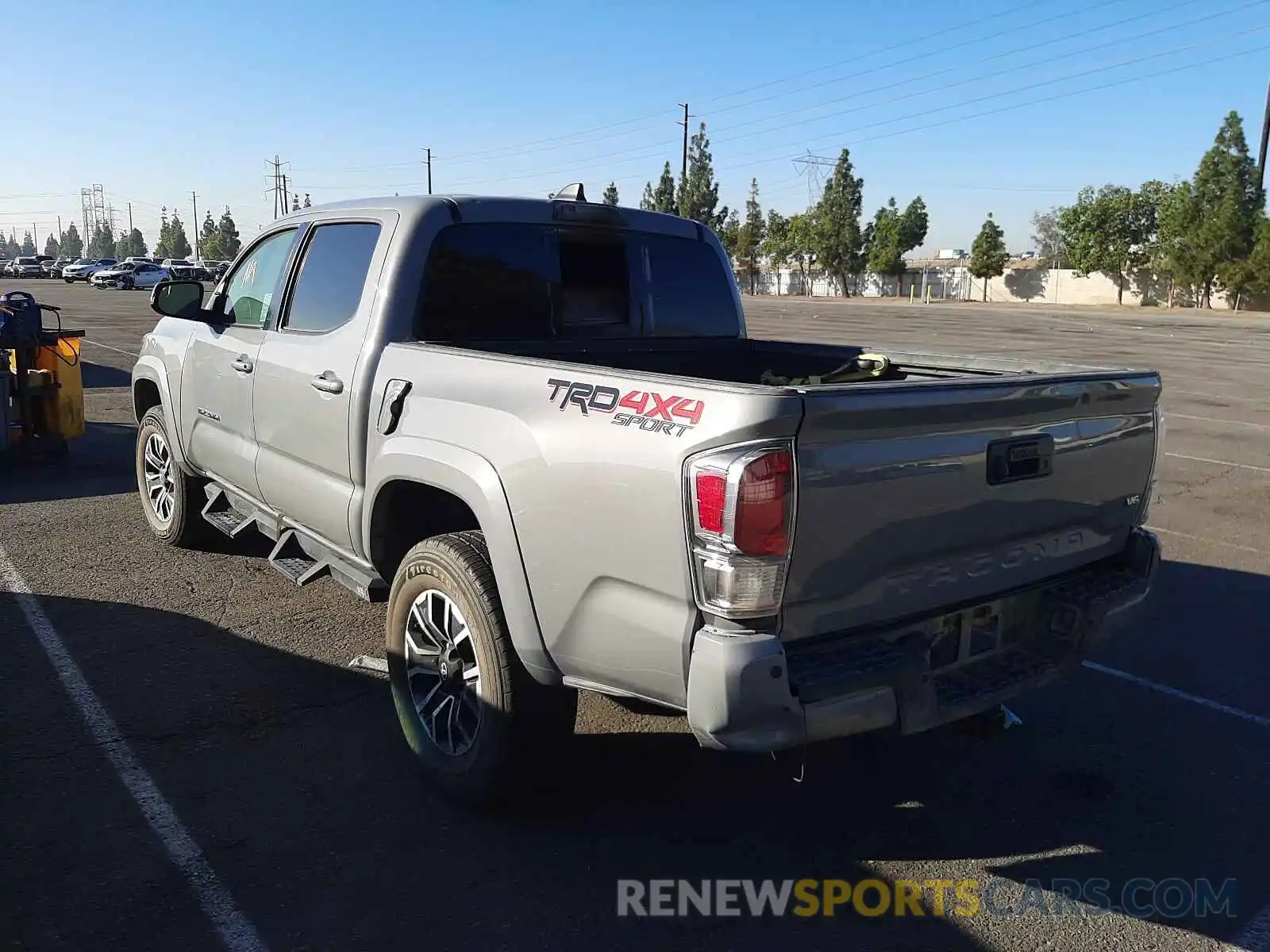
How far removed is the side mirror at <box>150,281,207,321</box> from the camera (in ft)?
18.2

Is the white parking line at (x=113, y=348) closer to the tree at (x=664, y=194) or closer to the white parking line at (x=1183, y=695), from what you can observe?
the white parking line at (x=1183, y=695)

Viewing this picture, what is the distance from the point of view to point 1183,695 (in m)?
4.65

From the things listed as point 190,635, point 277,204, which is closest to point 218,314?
point 190,635

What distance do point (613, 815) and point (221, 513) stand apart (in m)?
3.46

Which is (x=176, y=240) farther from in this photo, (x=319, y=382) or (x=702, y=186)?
(x=319, y=382)

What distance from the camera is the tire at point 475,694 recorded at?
3.31 meters

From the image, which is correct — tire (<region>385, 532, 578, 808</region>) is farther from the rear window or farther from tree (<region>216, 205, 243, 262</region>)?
tree (<region>216, 205, 243, 262</region>)

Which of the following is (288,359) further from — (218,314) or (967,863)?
(967,863)

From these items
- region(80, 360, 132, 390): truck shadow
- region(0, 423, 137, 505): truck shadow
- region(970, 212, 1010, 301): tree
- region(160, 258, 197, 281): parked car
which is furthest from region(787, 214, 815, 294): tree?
region(0, 423, 137, 505): truck shadow

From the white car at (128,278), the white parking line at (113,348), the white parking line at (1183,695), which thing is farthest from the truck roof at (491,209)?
the white car at (128,278)

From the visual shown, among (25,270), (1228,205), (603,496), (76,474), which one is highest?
(1228,205)

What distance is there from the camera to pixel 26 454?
918cm

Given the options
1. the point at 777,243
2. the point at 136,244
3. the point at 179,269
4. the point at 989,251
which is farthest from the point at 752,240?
the point at 136,244

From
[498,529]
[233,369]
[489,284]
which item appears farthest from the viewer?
[233,369]
